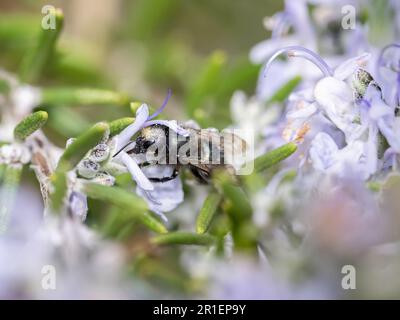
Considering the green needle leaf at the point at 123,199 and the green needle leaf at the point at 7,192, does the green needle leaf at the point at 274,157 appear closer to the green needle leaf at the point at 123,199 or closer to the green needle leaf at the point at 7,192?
the green needle leaf at the point at 123,199

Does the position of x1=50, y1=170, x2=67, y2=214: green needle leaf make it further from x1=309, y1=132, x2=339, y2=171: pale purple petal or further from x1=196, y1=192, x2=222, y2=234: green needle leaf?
x1=309, y1=132, x2=339, y2=171: pale purple petal

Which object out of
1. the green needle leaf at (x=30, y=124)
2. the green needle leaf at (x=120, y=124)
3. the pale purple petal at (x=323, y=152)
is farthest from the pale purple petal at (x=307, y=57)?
the green needle leaf at (x=30, y=124)

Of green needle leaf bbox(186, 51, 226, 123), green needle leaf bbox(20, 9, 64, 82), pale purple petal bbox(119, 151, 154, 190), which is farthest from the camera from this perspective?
green needle leaf bbox(186, 51, 226, 123)

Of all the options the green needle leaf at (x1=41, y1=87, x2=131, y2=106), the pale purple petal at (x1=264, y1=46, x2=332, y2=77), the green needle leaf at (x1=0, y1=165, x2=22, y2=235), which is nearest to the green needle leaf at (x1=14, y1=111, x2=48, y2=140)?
the green needle leaf at (x1=0, y1=165, x2=22, y2=235)

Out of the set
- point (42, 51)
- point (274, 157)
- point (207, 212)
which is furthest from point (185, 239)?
point (42, 51)

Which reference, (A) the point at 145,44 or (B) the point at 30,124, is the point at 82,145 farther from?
(A) the point at 145,44
